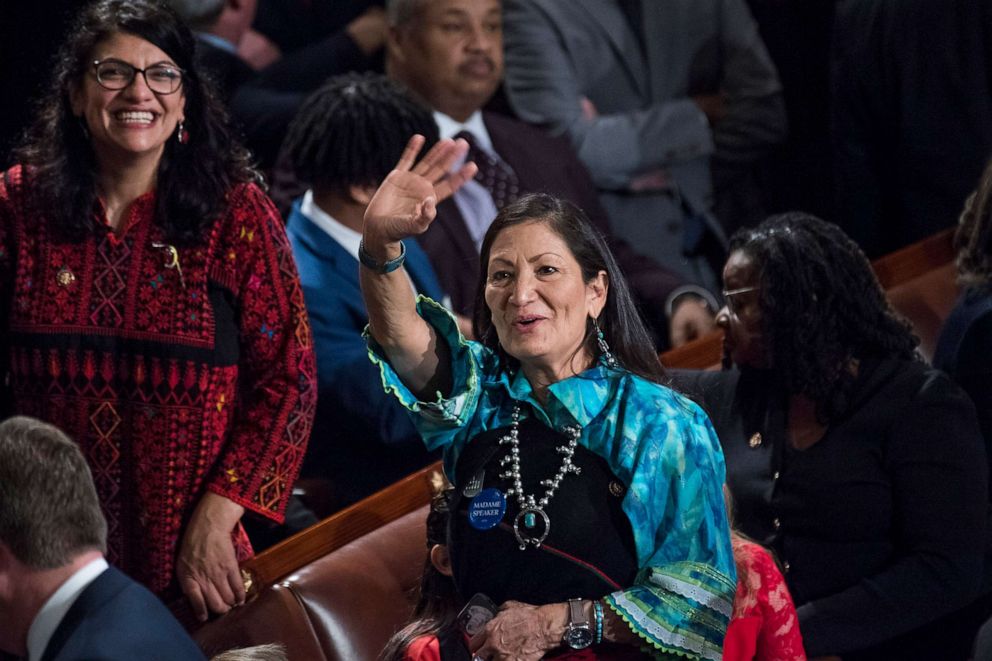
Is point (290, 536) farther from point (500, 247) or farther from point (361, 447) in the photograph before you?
point (500, 247)

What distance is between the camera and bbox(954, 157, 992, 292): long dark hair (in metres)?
3.30

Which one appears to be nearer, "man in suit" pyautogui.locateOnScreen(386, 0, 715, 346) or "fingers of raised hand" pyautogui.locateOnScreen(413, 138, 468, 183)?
"fingers of raised hand" pyautogui.locateOnScreen(413, 138, 468, 183)

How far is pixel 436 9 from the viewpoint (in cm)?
408

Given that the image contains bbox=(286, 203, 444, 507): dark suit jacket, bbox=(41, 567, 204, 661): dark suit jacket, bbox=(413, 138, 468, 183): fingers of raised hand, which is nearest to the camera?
bbox=(41, 567, 204, 661): dark suit jacket

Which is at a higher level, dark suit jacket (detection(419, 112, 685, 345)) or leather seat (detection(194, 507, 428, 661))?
dark suit jacket (detection(419, 112, 685, 345))

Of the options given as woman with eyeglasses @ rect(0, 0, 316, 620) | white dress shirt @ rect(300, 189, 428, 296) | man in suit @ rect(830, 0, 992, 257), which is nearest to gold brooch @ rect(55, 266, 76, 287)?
woman with eyeglasses @ rect(0, 0, 316, 620)

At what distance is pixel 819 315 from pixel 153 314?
121cm

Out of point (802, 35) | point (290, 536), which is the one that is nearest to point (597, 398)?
point (290, 536)

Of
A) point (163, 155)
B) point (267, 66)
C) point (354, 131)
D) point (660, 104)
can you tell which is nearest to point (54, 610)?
point (163, 155)

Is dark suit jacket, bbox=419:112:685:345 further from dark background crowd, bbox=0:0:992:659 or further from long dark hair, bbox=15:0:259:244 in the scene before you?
long dark hair, bbox=15:0:259:244

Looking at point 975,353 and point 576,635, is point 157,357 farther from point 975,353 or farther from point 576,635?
point 975,353

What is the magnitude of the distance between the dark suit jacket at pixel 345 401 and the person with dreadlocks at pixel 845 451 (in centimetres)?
66

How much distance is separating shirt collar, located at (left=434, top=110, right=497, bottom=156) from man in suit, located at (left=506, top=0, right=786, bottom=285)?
31cm

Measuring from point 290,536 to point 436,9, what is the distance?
64.0 inches
